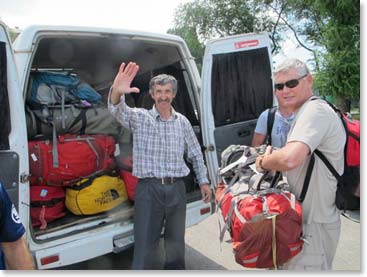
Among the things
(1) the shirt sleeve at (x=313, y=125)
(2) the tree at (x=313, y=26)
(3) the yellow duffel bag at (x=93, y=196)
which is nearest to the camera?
(1) the shirt sleeve at (x=313, y=125)

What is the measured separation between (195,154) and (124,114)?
651 millimetres

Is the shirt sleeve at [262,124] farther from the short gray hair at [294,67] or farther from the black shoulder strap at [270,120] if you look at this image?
the short gray hair at [294,67]

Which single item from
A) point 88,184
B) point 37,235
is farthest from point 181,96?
point 37,235

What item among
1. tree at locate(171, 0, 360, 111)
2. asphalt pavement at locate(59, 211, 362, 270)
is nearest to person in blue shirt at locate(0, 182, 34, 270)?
asphalt pavement at locate(59, 211, 362, 270)

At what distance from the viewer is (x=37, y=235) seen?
243 centimetres

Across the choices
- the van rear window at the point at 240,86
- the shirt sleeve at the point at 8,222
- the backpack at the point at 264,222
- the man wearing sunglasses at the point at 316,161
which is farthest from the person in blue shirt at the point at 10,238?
the van rear window at the point at 240,86

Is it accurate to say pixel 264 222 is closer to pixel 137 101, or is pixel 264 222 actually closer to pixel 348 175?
pixel 348 175

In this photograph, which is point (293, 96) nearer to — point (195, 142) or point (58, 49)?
point (195, 142)

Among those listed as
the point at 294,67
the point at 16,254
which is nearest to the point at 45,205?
the point at 16,254

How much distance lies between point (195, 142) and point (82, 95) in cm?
126

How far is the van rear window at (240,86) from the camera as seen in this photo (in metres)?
3.02

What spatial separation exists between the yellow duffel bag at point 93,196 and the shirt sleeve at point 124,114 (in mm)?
629

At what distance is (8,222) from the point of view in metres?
1.29

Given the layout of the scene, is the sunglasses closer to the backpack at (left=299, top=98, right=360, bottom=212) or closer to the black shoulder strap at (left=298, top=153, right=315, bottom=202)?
the backpack at (left=299, top=98, right=360, bottom=212)
